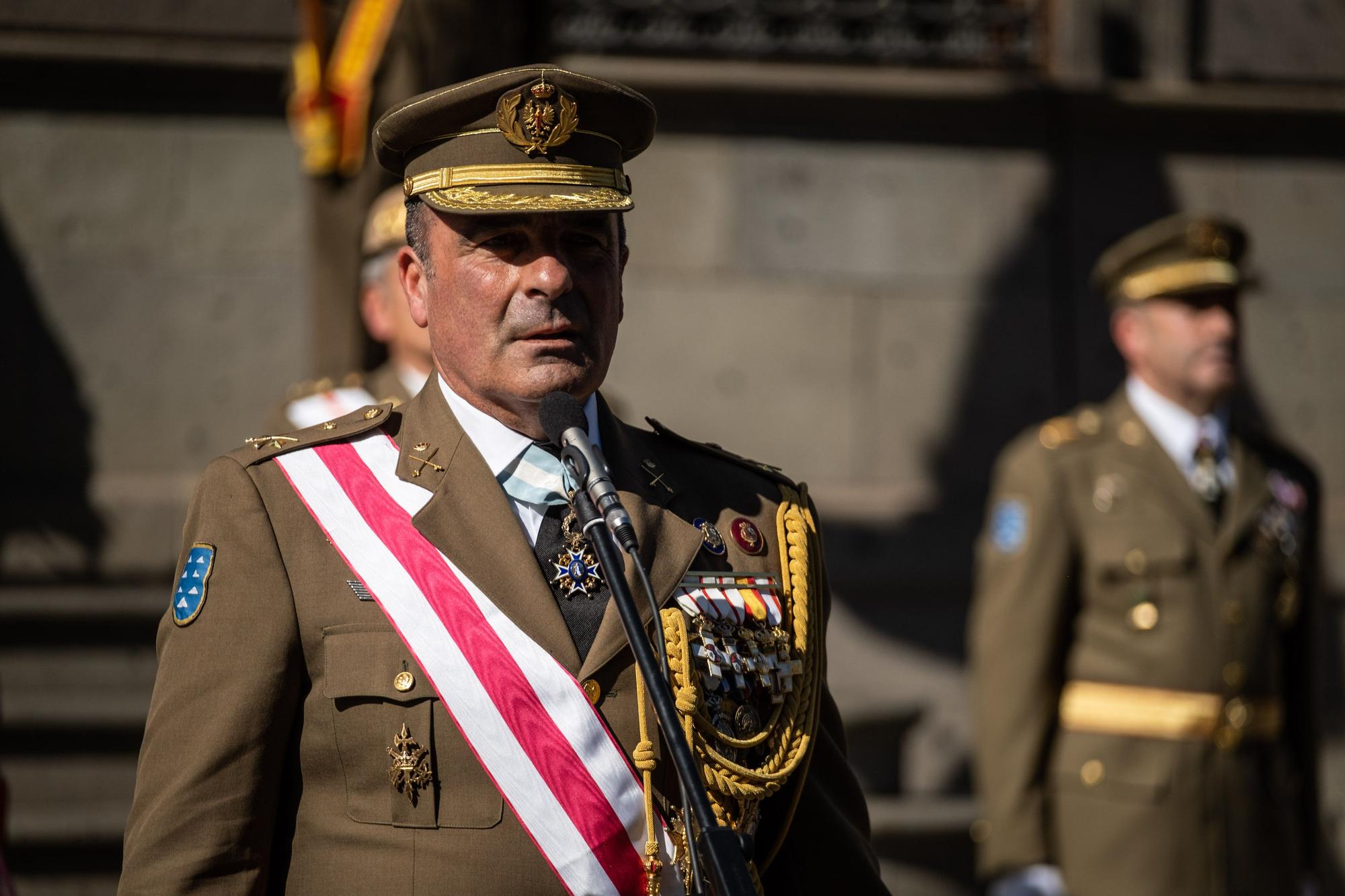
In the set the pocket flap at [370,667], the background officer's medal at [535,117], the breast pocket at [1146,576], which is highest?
the background officer's medal at [535,117]

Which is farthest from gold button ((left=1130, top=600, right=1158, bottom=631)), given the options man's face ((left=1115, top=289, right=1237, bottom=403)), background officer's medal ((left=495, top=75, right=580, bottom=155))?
background officer's medal ((left=495, top=75, right=580, bottom=155))

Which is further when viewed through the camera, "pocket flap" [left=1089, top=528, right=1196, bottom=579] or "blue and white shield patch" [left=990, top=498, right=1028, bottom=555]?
"blue and white shield patch" [left=990, top=498, right=1028, bottom=555]

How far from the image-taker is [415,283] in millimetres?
2334

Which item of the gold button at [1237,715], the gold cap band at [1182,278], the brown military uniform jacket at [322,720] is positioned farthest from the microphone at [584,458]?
the gold cap band at [1182,278]

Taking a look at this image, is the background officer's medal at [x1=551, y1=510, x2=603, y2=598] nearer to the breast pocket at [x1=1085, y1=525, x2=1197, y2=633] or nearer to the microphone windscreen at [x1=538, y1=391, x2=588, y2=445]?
the microphone windscreen at [x1=538, y1=391, x2=588, y2=445]

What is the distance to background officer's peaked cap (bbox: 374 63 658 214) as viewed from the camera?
2164 mm

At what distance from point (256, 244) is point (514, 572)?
490 cm

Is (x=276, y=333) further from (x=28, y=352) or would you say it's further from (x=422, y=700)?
(x=422, y=700)

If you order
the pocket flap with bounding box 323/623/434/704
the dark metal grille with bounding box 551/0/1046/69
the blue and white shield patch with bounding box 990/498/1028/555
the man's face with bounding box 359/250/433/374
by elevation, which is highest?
the dark metal grille with bounding box 551/0/1046/69

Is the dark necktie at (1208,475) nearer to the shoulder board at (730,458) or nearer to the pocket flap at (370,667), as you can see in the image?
the shoulder board at (730,458)

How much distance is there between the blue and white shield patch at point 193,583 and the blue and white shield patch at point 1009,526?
126 inches

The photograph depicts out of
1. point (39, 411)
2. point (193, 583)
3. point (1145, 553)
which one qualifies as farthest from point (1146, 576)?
point (39, 411)

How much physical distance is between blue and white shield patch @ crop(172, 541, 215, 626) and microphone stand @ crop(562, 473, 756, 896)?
1.76ft

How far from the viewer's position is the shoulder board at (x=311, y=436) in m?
2.22
